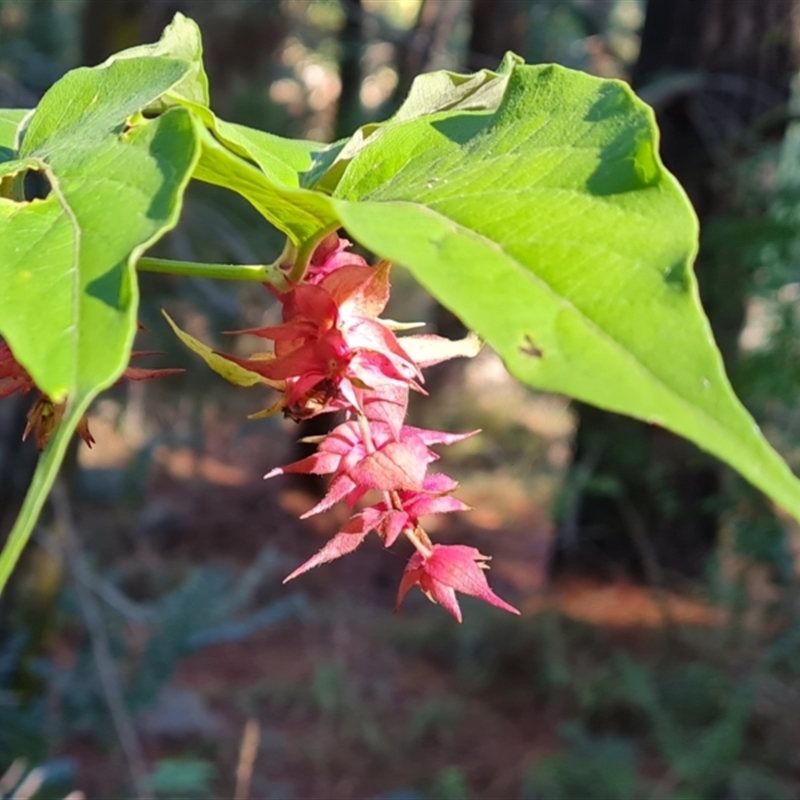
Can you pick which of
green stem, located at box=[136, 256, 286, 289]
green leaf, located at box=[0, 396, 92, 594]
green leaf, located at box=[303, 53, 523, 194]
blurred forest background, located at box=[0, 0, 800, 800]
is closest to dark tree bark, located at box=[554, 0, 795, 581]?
blurred forest background, located at box=[0, 0, 800, 800]

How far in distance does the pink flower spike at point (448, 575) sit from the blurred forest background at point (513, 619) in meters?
1.61

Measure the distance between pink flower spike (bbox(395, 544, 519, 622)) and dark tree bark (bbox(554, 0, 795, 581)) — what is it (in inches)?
104

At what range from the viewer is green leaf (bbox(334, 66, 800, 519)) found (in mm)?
327

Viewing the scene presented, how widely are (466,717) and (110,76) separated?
12.4ft

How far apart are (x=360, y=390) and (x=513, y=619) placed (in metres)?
3.86

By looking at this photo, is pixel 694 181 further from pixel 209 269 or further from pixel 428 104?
pixel 209 269

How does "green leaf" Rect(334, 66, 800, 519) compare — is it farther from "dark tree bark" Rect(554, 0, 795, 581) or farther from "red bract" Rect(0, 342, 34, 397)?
"dark tree bark" Rect(554, 0, 795, 581)

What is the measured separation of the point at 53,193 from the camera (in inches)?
18.1

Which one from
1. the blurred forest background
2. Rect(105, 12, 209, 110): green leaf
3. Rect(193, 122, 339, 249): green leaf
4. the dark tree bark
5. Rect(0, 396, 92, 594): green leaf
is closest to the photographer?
Rect(0, 396, 92, 594): green leaf

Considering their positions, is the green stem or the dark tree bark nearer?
the green stem

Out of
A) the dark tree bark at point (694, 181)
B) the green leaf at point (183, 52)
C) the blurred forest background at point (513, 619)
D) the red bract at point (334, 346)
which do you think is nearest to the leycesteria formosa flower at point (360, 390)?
the red bract at point (334, 346)

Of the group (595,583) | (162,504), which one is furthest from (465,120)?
(162,504)

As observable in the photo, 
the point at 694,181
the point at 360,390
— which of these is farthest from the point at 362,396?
the point at 694,181

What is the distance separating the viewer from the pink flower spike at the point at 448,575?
0.63 m
